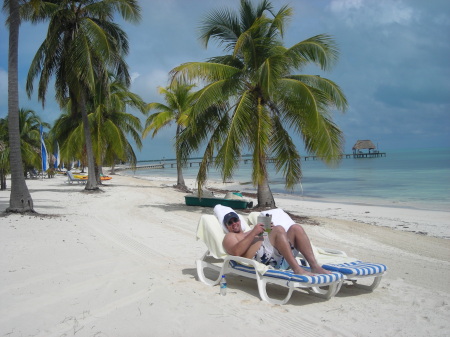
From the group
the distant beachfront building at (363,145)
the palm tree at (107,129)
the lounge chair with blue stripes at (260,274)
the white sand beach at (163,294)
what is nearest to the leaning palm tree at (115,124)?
the palm tree at (107,129)

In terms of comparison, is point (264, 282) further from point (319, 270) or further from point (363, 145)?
point (363, 145)

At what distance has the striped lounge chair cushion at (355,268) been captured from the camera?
4480mm

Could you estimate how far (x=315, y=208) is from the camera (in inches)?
A: 661

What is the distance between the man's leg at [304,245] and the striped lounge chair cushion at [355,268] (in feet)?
0.47

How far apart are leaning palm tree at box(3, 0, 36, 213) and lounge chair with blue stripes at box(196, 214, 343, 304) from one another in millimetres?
6111

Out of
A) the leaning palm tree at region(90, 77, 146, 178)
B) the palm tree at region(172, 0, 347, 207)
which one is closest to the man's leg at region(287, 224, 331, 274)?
the palm tree at region(172, 0, 347, 207)

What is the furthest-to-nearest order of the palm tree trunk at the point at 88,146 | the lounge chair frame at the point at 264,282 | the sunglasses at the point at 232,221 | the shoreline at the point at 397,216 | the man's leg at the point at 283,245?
the palm tree trunk at the point at 88,146
the shoreline at the point at 397,216
the sunglasses at the point at 232,221
the man's leg at the point at 283,245
the lounge chair frame at the point at 264,282

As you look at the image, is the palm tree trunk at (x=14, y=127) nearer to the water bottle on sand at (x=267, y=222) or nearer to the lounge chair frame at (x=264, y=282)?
the lounge chair frame at (x=264, y=282)

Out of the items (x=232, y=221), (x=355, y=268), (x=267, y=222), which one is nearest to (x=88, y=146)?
(x=232, y=221)

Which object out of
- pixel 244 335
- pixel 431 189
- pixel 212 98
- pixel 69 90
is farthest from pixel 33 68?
pixel 431 189

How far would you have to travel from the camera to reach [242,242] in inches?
189

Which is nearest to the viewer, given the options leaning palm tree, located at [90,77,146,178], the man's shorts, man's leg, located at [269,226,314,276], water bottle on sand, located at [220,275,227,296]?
man's leg, located at [269,226,314,276]

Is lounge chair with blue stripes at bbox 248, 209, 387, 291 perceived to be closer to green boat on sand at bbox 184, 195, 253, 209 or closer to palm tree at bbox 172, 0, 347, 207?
palm tree at bbox 172, 0, 347, 207

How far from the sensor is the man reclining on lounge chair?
4.57 m
